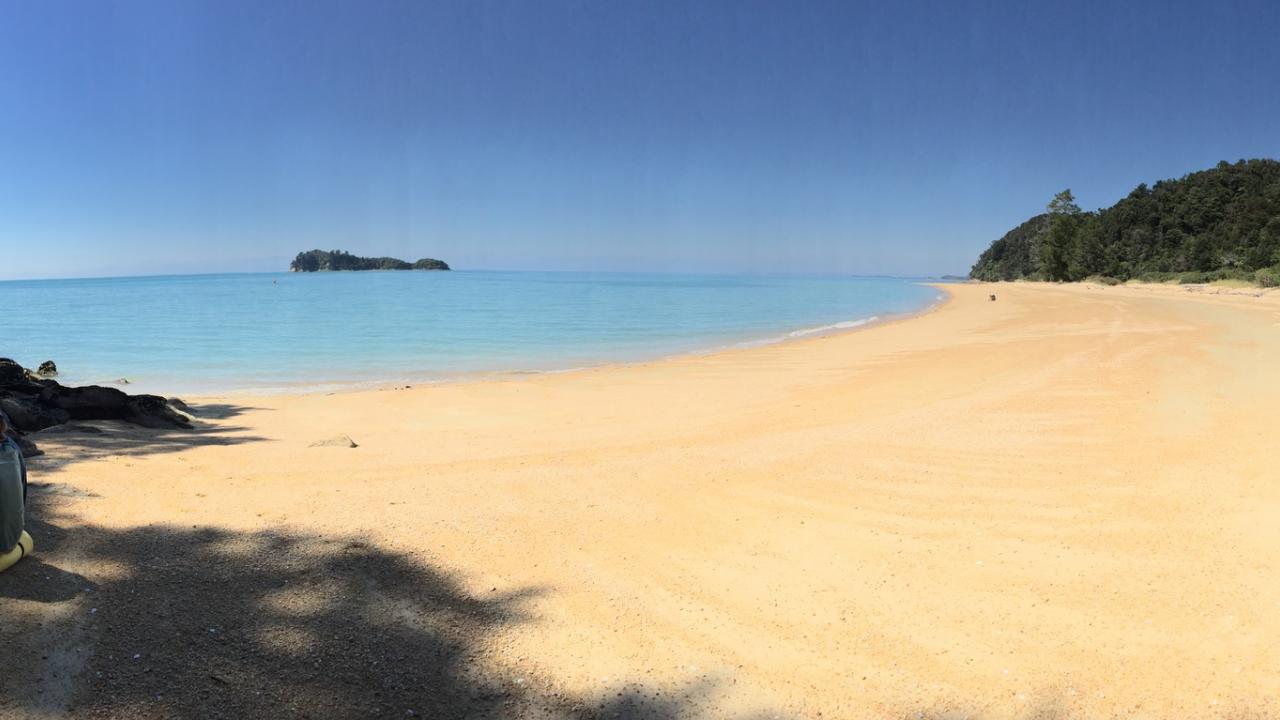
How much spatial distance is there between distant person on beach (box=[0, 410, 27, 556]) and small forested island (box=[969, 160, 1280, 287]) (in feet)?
187

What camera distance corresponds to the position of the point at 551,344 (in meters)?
22.0

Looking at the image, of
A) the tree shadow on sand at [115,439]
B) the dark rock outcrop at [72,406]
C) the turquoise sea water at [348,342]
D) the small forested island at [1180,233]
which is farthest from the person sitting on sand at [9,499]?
the small forested island at [1180,233]

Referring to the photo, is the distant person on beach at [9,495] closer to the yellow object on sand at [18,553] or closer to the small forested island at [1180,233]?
the yellow object on sand at [18,553]

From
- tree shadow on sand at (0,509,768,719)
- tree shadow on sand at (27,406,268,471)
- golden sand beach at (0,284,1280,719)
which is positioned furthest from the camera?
tree shadow on sand at (27,406,268,471)

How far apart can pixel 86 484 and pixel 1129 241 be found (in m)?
98.3

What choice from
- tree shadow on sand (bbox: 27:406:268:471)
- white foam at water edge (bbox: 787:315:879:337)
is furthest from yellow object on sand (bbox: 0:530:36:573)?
white foam at water edge (bbox: 787:315:879:337)

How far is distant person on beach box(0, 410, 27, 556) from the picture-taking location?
3.17 meters

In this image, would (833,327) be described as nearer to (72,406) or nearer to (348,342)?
(348,342)

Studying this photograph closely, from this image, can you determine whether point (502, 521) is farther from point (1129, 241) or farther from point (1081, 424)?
point (1129, 241)

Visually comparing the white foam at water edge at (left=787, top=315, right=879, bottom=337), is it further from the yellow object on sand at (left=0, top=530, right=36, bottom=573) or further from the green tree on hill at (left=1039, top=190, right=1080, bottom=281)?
the green tree on hill at (left=1039, top=190, right=1080, bottom=281)

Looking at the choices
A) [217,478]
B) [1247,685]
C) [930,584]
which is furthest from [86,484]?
[1247,685]

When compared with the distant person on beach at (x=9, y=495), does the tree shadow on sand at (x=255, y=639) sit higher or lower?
lower

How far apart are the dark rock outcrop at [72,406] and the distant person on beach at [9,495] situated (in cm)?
452

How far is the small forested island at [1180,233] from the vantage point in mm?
53844
